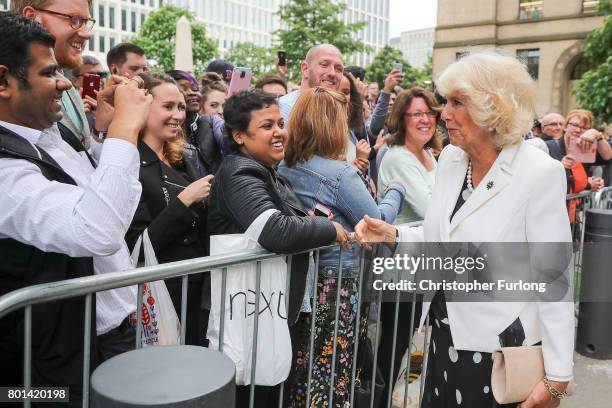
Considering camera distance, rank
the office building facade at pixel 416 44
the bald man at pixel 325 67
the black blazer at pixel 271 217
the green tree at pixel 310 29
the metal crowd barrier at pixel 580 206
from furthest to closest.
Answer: the office building facade at pixel 416 44, the green tree at pixel 310 29, the metal crowd barrier at pixel 580 206, the bald man at pixel 325 67, the black blazer at pixel 271 217

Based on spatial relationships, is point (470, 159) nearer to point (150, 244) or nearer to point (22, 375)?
point (150, 244)

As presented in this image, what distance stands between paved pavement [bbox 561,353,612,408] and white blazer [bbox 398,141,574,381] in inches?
78.6

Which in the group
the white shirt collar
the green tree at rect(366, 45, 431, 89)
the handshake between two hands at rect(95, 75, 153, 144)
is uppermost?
the green tree at rect(366, 45, 431, 89)

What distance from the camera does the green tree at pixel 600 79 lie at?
61.7 ft

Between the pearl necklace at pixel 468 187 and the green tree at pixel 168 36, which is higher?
the green tree at pixel 168 36

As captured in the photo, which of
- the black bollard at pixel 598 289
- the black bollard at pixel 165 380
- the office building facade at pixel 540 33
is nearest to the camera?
the black bollard at pixel 165 380

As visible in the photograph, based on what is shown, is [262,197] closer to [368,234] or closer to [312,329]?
[368,234]

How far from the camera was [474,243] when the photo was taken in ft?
7.57

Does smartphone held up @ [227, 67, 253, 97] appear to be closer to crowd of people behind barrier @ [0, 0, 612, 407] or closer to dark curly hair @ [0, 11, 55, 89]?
crowd of people behind barrier @ [0, 0, 612, 407]

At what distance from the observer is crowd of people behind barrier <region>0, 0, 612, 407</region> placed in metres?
1.70

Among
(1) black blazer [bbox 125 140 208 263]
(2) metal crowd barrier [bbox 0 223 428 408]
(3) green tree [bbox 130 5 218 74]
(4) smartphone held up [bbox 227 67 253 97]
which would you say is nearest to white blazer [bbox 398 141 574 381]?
(2) metal crowd barrier [bbox 0 223 428 408]

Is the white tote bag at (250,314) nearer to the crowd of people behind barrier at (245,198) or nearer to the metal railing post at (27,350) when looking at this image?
the crowd of people behind barrier at (245,198)

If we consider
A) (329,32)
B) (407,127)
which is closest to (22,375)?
(407,127)

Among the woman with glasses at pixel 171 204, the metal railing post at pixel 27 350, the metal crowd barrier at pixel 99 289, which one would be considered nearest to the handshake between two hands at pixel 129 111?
the metal crowd barrier at pixel 99 289
